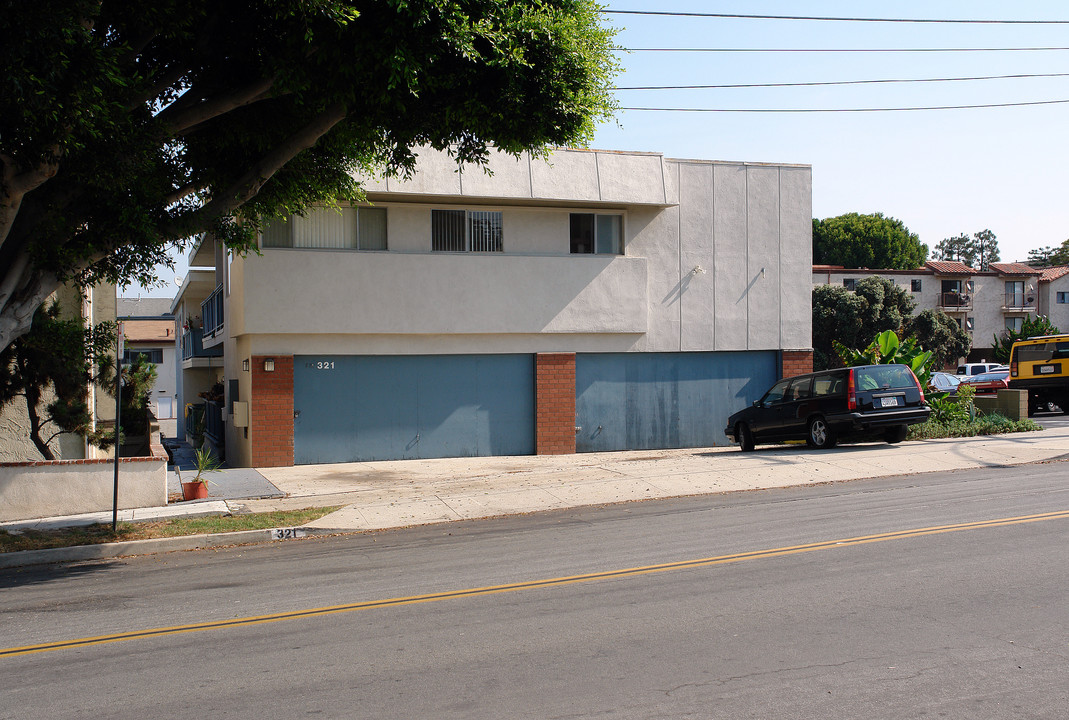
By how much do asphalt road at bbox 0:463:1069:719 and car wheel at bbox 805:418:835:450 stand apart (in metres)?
6.77

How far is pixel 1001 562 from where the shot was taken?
25.0 ft

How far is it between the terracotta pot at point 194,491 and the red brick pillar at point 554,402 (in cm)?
829

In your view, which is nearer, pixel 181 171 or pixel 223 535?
pixel 223 535

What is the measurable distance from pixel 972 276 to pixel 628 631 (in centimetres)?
6342

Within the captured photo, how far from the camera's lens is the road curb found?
9.76m

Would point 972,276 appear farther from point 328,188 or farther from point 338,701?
point 338,701

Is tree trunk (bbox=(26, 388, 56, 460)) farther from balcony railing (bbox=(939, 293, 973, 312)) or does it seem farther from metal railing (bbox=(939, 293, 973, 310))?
metal railing (bbox=(939, 293, 973, 310))

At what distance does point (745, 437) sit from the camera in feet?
61.8

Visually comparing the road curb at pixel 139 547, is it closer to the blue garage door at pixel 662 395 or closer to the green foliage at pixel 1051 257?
the blue garage door at pixel 662 395

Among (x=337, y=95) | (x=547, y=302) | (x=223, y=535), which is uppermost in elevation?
(x=337, y=95)

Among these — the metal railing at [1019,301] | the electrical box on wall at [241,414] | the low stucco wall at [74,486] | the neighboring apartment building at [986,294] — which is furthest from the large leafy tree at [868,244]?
the low stucco wall at [74,486]

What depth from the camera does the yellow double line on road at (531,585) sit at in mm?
6309

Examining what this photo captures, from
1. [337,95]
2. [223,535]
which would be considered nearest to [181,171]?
[337,95]

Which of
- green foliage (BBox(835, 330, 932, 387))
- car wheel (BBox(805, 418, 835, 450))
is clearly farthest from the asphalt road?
green foliage (BBox(835, 330, 932, 387))
